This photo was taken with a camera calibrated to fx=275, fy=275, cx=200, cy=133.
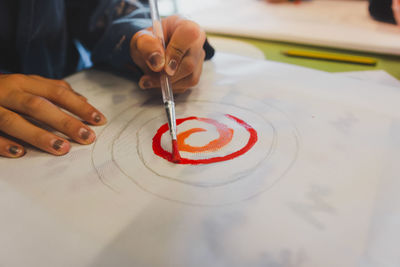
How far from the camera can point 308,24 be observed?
79cm

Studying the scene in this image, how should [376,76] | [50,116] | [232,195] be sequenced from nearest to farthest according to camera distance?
[232,195], [50,116], [376,76]

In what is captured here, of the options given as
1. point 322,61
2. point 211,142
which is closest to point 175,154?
point 211,142

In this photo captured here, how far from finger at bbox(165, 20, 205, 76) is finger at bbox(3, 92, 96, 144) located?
17 cm

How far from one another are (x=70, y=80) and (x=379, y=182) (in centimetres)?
60

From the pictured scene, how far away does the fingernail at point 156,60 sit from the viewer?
Result: 0.45 metres

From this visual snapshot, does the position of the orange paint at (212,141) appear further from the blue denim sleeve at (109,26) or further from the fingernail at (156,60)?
the blue denim sleeve at (109,26)

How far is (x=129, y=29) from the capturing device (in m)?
0.58

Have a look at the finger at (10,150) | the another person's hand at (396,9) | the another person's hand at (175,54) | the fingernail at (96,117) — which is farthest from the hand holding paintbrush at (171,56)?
the another person's hand at (396,9)

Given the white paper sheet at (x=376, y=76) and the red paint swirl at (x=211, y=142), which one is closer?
the red paint swirl at (x=211, y=142)

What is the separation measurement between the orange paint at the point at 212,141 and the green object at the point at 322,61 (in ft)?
1.00

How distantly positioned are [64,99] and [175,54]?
0.20 meters

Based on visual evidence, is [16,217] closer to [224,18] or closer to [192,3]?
[224,18]

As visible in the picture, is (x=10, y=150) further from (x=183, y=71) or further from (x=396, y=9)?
(x=396, y=9)

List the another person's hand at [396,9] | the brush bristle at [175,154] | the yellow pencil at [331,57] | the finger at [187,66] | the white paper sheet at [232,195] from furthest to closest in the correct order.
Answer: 1. the another person's hand at [396,9]
2. the yellow pencil at [331,57]
3. the finger at [187,66]
4. the brush bristle at [175,154]
5. the white paper sheet at [232,195]
